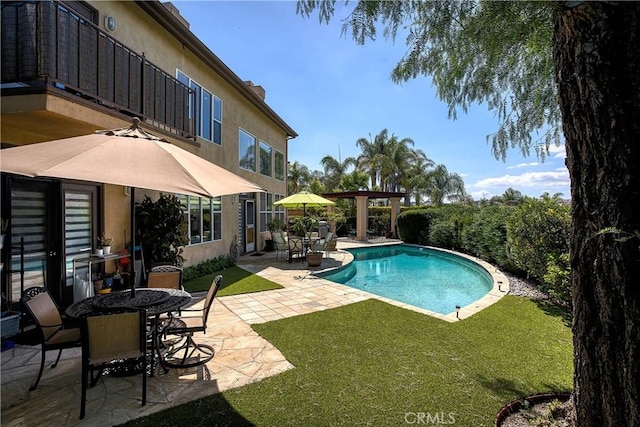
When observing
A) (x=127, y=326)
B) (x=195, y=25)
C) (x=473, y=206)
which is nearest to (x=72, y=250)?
(x=127, y=326)

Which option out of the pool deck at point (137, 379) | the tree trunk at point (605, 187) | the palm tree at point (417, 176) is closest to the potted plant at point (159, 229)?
the pool deck at point (137, 379)

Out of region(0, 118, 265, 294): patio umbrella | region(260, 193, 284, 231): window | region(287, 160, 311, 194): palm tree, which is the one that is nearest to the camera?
region(0, 118, 265, 294): patio umbrella

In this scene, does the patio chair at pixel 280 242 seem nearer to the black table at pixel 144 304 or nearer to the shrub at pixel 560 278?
the black table at pixel 144 304

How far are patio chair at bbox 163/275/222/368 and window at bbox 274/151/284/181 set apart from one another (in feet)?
47.5

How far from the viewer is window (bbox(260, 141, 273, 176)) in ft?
53.6

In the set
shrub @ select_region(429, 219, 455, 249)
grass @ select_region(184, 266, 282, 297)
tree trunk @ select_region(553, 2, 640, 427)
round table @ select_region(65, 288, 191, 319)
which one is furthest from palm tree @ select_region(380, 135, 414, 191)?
tree trunk @ select_region(553, 2, 640, 427)

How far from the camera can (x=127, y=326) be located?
335cm

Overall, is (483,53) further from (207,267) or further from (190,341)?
(207,267)

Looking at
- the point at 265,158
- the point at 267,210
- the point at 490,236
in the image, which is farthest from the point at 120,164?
the point at 267,210

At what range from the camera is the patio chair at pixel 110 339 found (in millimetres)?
3221

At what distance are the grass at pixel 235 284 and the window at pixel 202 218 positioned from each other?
4.82 ft

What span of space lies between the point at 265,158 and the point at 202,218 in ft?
22.4

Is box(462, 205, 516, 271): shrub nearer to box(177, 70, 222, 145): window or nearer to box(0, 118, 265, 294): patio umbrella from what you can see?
box(0, 118, 265, 294): patio umbrella

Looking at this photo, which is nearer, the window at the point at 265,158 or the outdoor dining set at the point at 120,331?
A: the outdoor dining set at the point at 120,331
